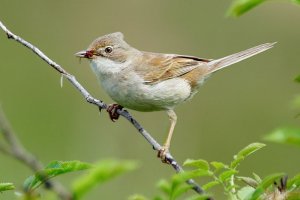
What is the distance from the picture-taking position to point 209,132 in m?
8.73

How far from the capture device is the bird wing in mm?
5052

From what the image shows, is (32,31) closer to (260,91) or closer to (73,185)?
(260,91)

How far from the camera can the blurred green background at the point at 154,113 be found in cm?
738

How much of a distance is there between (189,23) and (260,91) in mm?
1843

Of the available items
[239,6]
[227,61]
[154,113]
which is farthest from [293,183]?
[154,113]

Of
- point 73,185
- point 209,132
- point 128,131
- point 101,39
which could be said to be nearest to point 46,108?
point 128,131

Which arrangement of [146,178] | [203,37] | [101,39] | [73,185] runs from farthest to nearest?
[203,37] → [146,178] → [101,39] → [73,185]

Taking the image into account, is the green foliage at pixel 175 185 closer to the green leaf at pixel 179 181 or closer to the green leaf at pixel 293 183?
the green leaf at pixel 179 181

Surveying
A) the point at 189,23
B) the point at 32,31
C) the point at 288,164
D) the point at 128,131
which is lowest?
the point at 288,164

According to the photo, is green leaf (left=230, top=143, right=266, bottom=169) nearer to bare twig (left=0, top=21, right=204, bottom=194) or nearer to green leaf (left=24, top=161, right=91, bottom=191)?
bare twig (left=0, top=21, right=204, bottom=194)

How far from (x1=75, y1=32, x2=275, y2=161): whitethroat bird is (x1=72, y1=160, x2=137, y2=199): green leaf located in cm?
313

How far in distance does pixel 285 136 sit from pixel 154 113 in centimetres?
750

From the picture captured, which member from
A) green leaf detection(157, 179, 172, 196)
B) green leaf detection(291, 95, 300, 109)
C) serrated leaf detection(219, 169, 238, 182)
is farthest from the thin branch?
serrated leaf detection(219, 169, 238, 182)

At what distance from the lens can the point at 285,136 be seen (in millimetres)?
1336
